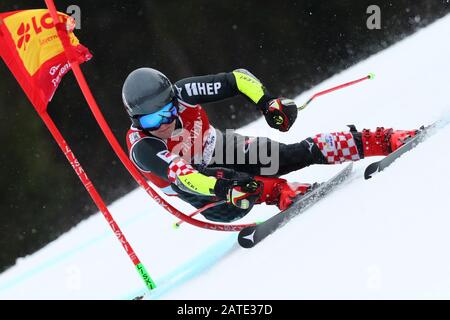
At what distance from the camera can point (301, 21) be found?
10188 mm

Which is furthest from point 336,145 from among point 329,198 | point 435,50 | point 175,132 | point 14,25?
point 435,50

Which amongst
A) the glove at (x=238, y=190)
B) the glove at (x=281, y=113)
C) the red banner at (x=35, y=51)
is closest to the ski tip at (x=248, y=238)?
the glove at (x=238, y=190)

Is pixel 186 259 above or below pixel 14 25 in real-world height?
below

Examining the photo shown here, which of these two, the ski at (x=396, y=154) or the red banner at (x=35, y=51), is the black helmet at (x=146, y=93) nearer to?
the red banner at (x=35, y=51)

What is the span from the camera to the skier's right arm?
4.04 m

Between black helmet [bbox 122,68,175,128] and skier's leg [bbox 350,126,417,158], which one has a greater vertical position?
black helmet [bbox 122,68,175,128]

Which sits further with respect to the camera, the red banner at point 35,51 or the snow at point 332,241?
the red banner at point 35,51

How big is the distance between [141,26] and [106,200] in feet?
8.24

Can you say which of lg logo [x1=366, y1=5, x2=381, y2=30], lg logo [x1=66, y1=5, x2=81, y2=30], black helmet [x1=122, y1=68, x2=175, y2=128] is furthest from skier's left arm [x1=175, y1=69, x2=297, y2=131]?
lg logo [x1=366, y1=5, x2=381, y2=30]

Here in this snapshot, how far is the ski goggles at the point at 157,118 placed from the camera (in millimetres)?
4473

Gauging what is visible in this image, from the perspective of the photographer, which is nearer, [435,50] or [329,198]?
[329,198]

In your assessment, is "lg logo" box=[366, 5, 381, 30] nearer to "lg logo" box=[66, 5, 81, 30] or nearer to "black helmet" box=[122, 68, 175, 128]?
"lg logo" box=[66, 5, 81, 30]

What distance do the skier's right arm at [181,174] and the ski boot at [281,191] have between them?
1.74 feet
